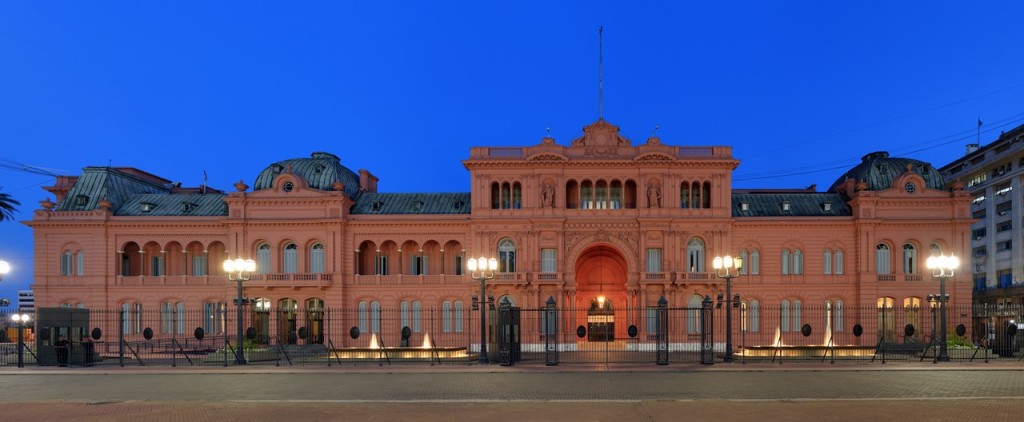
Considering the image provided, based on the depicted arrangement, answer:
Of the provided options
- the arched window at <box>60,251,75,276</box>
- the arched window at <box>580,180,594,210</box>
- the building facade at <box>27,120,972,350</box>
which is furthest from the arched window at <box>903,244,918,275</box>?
the arched window at <box>60,251,75,276</box>

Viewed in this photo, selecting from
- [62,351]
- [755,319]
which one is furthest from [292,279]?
[755,319]

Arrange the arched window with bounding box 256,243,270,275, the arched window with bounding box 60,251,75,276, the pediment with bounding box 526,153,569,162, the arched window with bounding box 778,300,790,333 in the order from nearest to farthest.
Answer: the pediment with bounding box 526,153,569,162 < the arched window with bounding box 778,300,790,333 < the arched window with bounding box 256,243,270,275 < the arched window with bounding box 60,251,75,276

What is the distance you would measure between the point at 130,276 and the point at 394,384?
4065 centimetres

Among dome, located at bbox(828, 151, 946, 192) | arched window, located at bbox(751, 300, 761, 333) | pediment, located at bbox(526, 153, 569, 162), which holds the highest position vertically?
pediment, located at bbox(526, 153, 569, 162)

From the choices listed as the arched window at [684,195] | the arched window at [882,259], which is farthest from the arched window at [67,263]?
the arched window at [882,259]

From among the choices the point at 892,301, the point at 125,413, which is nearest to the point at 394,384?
the point at 125,413

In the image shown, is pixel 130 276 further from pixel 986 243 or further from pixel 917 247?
pixel 986 243

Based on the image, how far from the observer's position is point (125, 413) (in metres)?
20.5

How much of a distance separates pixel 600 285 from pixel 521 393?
3617 centimetres

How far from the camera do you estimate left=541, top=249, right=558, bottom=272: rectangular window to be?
182 ft

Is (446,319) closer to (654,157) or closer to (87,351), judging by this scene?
(654,157)

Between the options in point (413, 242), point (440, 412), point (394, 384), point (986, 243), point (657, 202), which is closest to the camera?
point (440, 412)

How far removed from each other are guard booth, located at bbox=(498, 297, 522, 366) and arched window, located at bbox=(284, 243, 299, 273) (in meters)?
26.7

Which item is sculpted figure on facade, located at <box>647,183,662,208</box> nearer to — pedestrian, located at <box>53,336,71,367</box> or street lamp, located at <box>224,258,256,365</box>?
street lamp, located at <box>224,258,256,365</box>
